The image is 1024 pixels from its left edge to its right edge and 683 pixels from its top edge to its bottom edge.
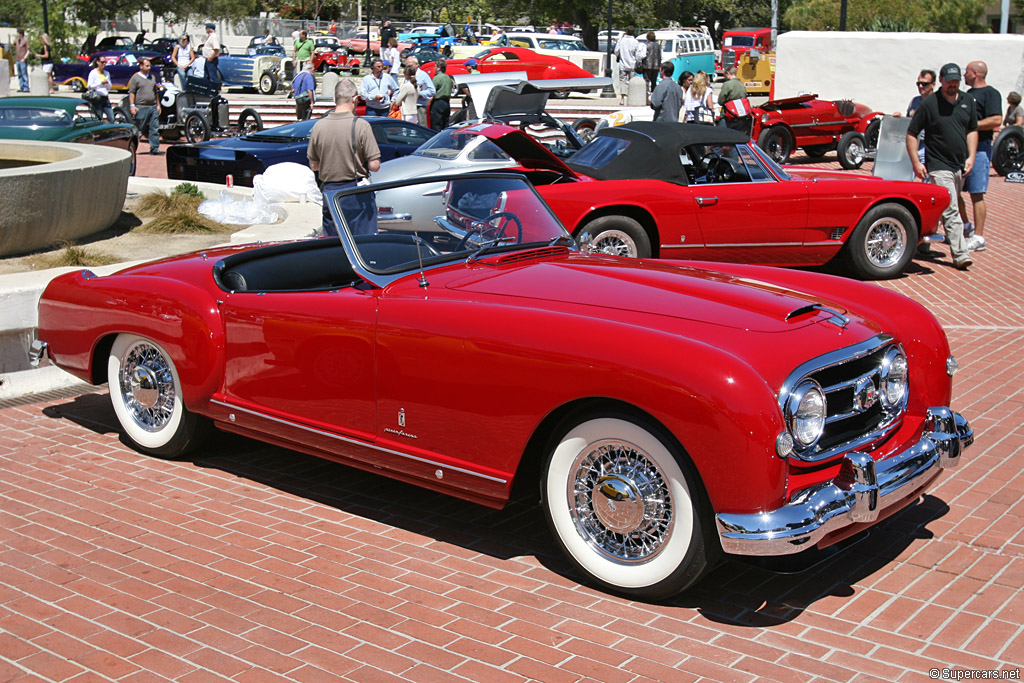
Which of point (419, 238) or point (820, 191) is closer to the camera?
point (419, 238)

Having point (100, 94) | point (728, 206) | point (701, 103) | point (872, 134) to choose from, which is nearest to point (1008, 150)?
point (872, 134)

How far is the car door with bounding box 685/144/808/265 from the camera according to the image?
9523mm

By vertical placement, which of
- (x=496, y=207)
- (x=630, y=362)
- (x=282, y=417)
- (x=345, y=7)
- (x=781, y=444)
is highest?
(x=345, y=7)

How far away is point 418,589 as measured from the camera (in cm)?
413

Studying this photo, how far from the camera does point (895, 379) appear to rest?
4242mm

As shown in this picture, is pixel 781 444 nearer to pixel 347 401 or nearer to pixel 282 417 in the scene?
pixel 347 401

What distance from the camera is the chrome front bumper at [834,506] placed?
11.6 ft

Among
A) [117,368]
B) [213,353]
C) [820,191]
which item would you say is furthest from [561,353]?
[820,191]

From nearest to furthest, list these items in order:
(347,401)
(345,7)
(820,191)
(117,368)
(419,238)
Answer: (347,401) < (419,238) < (117,368) < (820,191) < (345,7)

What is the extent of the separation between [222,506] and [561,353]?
211 cm

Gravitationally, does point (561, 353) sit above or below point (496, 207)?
below

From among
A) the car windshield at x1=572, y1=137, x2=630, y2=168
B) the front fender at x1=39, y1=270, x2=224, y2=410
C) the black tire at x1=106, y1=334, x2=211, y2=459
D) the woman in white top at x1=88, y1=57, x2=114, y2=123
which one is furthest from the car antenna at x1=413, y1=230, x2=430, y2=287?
the woman in white top at x1=88, y1=57, x2=114, y2=123

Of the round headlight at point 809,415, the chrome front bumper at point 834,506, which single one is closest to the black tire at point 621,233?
the chrome front bumper at point 834,506

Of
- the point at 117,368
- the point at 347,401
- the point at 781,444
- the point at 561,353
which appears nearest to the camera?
the point at 781,444
